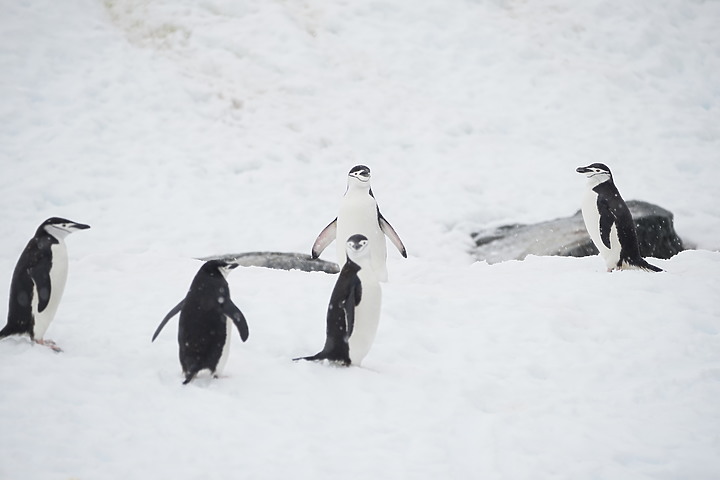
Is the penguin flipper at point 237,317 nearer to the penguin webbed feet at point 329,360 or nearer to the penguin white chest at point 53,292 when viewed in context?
the penguin webbed feet at point 329,360

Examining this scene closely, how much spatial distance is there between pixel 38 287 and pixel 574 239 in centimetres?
550

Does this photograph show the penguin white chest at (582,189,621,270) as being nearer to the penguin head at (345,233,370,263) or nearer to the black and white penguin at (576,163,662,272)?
the black and white penguin at (576,163,662,272)

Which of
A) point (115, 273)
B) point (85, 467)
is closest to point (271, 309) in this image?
point (115, 273)

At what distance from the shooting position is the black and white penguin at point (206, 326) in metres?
3.55

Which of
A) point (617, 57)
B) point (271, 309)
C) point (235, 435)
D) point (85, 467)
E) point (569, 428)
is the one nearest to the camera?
point (85, 467)

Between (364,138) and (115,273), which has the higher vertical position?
(364,138)

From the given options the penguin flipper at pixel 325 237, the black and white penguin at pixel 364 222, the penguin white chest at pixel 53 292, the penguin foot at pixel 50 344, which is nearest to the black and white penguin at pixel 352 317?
the penguin foot at pixel 50 344

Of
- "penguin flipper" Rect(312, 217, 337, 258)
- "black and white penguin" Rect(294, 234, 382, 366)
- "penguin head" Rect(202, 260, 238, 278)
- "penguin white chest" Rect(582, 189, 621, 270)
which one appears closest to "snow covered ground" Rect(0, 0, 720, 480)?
"black and white penguin" Rect(294, 234, 382, 366)

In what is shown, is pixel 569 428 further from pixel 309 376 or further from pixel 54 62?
pixel 54 62

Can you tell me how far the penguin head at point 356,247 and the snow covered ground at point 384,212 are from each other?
0.59 metres

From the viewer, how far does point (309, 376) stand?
12.4 ft

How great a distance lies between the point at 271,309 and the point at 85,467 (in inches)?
82.6

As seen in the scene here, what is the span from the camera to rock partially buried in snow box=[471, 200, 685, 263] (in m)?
7.62

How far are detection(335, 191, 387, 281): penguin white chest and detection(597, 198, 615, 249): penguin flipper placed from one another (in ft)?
6.13
